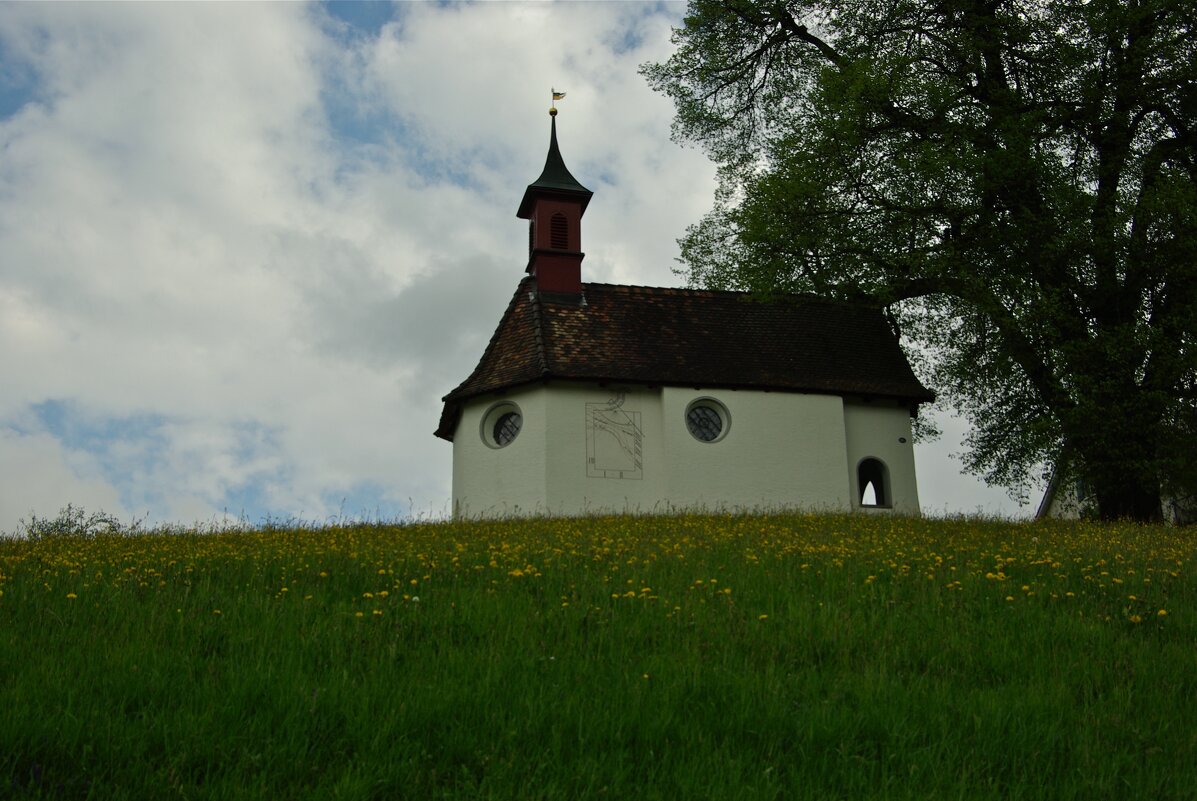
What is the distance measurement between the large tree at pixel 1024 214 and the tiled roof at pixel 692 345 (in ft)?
6.24

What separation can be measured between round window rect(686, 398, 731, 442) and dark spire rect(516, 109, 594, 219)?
6.29m

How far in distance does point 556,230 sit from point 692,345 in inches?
181

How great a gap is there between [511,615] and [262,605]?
1909 mm

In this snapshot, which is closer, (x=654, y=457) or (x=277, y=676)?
(x=277, y=676)

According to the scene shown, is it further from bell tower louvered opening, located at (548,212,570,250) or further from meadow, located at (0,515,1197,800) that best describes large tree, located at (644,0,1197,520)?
meadow, located at (0,515,1197,800)

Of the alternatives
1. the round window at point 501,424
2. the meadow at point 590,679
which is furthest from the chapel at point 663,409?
the meadow at point 590,679

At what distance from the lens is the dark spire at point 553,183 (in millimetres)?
25219

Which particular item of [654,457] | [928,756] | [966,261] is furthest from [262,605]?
[966,261]

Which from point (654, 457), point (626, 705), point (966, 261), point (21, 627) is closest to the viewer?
point (626, 705)

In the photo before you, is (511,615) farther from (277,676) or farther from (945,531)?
(945,531)

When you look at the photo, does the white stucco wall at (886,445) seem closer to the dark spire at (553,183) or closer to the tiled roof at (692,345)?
the tiled roof at (692,345)

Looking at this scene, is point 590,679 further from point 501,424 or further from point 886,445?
point 886,445

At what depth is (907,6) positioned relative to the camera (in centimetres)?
2220

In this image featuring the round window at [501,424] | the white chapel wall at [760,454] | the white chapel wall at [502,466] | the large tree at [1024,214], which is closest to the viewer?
the large tree at [1024,214]
